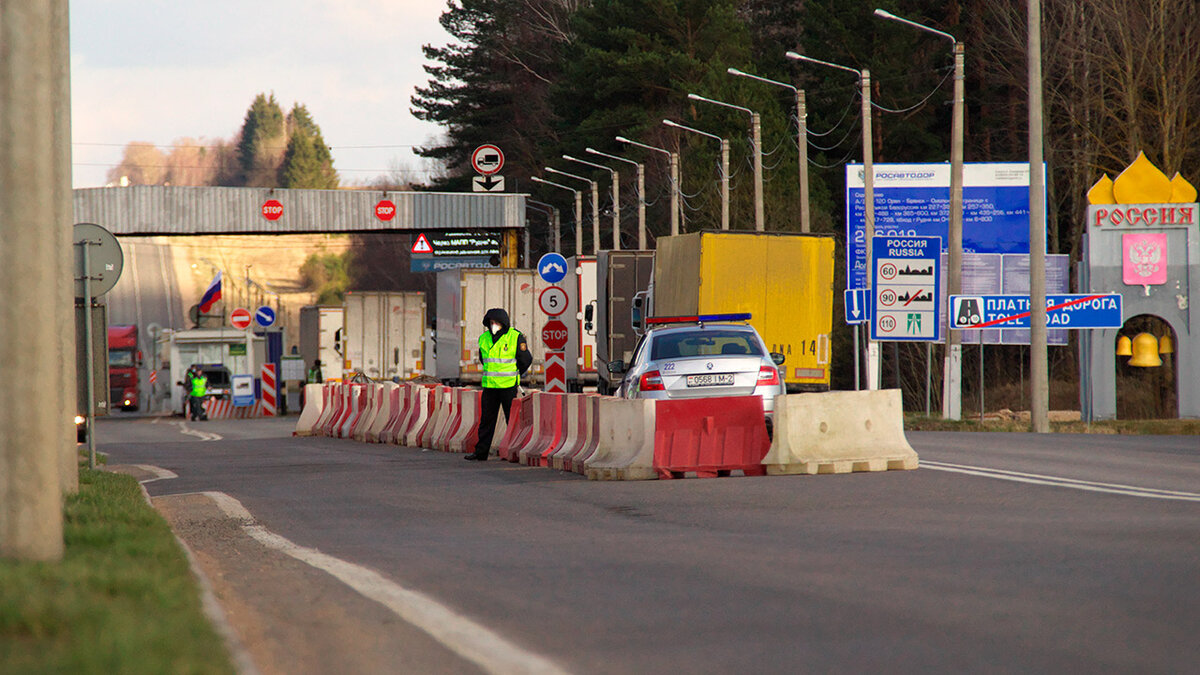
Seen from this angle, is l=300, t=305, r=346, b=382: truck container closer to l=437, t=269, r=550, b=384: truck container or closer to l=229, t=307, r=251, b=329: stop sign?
l=229, t=307, r=251, b=329: stop sign

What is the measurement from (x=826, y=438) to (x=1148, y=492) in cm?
311

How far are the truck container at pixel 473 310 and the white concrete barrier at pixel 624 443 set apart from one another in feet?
68.2

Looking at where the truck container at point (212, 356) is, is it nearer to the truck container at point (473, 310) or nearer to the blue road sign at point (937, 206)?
the truck container at point (473, 310)

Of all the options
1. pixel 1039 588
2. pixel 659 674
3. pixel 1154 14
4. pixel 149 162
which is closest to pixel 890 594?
pixel 1039 588

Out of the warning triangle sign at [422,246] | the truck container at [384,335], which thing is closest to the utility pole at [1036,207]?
the truck container at [384,335]

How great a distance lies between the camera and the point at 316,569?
8.92m

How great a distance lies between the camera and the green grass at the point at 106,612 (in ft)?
16.5

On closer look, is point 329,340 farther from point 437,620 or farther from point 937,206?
point 437,620

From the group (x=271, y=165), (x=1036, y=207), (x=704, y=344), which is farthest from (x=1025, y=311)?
(x=271, y=165)

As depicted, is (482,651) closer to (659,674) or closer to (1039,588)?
(659,674)

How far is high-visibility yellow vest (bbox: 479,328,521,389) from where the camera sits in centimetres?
1916

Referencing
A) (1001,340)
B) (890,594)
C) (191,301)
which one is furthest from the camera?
(191,301)

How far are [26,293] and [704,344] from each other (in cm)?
1186

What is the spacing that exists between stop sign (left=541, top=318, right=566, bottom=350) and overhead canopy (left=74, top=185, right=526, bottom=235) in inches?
1442
